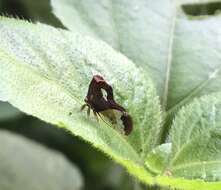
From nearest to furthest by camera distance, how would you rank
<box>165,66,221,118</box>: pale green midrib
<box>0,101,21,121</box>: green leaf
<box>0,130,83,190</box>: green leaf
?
<box>165,66,221,118</box>: pale green midrib
<box>0,130,83,190</box>: green leaf
<box>0,101,21,121</box>: green leaf

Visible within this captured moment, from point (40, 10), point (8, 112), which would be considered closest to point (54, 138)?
point (8, 112)

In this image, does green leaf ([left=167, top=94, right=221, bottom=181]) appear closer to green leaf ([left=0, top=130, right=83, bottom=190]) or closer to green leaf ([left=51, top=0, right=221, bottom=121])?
green leaf ([left=51, top=0, right=221, bottom=121])

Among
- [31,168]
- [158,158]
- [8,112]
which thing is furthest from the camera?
[8,112]

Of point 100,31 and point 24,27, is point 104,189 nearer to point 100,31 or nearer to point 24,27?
point 100,31

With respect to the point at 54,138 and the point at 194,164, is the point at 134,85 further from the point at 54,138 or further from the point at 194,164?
the point at 54,138

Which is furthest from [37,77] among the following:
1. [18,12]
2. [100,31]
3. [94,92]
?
[18,12]

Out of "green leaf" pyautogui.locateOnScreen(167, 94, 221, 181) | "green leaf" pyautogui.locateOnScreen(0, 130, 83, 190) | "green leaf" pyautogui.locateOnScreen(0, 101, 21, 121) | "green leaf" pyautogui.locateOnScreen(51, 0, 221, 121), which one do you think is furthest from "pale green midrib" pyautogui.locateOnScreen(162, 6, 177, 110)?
"green leaf" pyautogui.locateOnScreen(0, 101, 21, 121)

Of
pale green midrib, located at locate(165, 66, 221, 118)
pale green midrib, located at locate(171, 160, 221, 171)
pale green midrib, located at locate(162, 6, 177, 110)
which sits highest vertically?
pale green midrib, located at locate(171, 160, 221, 171)

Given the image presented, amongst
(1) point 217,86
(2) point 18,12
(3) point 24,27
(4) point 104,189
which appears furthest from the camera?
(2) point 18,12
